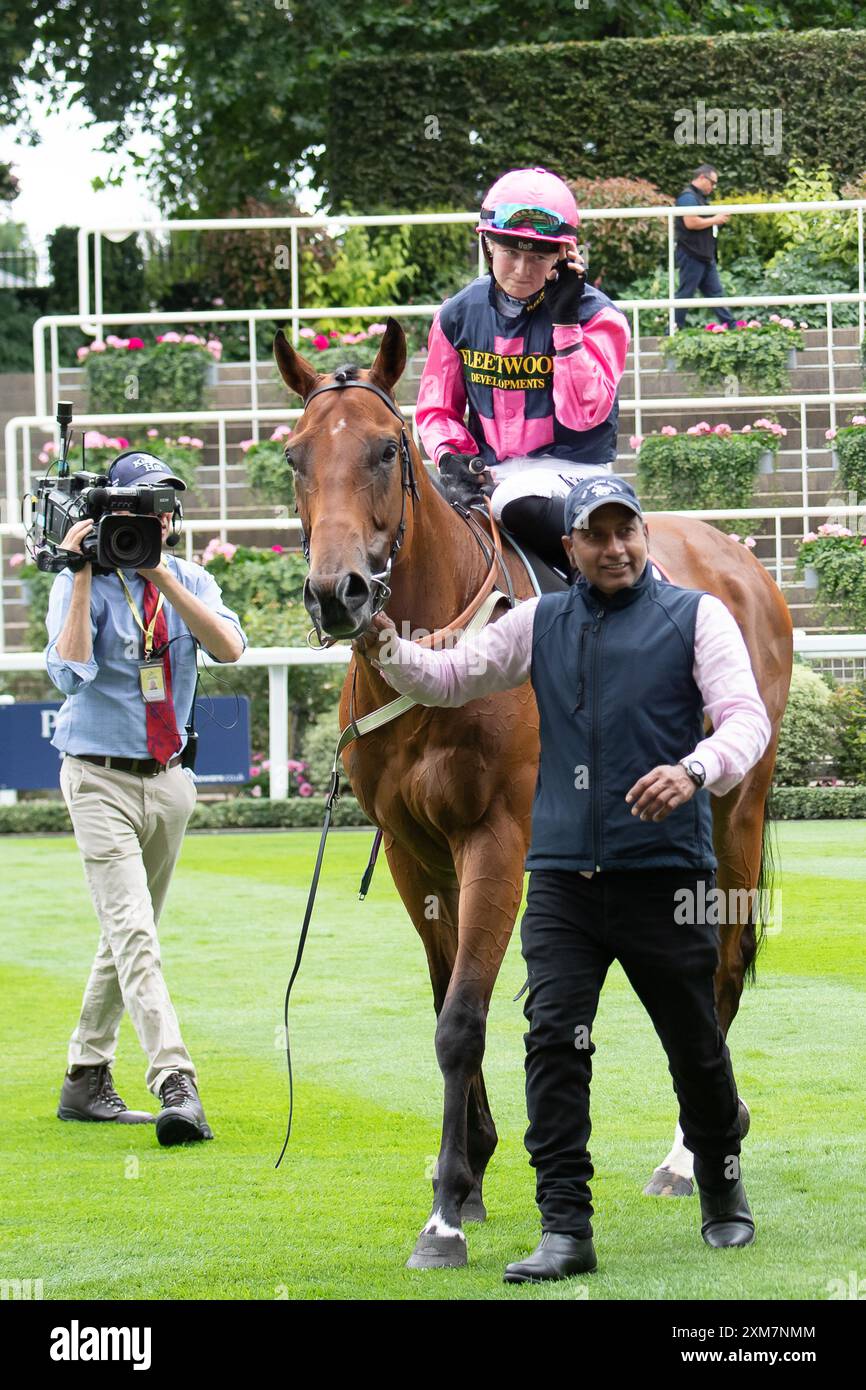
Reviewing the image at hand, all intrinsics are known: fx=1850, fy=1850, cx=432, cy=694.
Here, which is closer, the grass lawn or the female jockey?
the grass lawn

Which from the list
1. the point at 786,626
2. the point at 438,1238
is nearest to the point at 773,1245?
the point at 438,1238

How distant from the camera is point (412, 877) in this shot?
15.7 feet

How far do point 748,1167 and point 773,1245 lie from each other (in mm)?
801

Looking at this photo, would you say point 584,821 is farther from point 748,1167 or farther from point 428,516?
point 748,1167

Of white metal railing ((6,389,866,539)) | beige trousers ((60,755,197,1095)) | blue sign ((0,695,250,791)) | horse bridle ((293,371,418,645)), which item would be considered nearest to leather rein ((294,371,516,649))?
horse bridle ((293,371,418,645))

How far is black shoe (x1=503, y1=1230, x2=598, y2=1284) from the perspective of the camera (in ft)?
12.5

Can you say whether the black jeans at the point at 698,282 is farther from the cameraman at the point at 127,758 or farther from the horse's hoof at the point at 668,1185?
the horse's hoof at the point at 668,1185

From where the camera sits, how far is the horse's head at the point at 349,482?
387 cm

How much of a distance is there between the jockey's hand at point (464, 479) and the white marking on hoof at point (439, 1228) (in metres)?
1.91

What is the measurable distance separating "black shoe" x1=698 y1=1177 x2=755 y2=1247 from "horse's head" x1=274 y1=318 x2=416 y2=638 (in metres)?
1.51

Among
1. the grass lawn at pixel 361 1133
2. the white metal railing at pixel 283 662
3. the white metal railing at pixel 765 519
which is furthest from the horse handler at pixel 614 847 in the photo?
the white metal railing at pixel 765 519

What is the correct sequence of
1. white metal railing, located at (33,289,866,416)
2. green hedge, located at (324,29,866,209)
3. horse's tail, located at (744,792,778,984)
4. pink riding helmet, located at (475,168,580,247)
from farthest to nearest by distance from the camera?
1. green hedge, located at (324,29,866,209)
2. white metal railing, located at (33,289,866,416)
3. horse's tail, located at (744,792,778,984)
4. pink riding helmet, located at (475,168,580,247)

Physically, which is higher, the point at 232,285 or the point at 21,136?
the point at 21,136

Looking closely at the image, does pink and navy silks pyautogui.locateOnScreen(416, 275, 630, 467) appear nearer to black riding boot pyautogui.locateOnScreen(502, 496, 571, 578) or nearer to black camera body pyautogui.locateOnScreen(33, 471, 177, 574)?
black riding boot pyautogui.locateOnScreen(502, 496, 571, 578)
